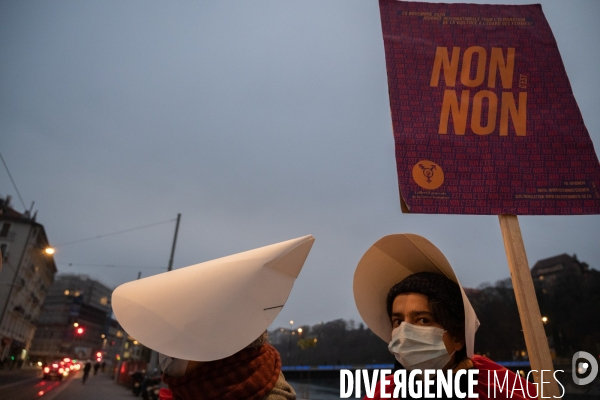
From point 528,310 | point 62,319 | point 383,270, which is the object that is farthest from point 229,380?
point 62,319

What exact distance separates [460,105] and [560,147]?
60 centimetres

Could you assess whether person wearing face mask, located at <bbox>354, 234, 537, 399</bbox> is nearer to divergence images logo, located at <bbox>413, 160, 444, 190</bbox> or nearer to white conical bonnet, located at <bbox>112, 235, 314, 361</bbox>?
divergence images logo, located at <bbox>413, 160, 444, 190</bbox>

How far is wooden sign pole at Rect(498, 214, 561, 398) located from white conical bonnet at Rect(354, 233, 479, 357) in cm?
36

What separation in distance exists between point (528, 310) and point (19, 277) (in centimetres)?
4575

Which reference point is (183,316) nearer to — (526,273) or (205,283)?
(205,283)

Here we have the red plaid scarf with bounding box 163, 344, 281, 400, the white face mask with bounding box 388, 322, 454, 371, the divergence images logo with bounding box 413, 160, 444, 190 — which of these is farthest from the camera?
the divergence images logo with bounding box 413, 160, 444, 190

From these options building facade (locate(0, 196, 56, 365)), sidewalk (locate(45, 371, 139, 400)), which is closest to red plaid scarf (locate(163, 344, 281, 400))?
sidewalk (locate(45, 371, 139, 400))

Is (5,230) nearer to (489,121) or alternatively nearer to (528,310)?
(489,121)

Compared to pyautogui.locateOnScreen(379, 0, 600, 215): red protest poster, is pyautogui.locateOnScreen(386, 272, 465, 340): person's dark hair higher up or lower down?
lower down

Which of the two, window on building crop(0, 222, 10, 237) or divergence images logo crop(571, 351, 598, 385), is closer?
divergence images logo crop(571, 351, 598, 385)

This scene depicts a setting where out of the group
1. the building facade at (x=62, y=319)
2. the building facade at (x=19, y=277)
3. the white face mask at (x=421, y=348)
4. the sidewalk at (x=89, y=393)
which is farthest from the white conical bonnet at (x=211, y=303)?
the building facade at (x=62, y=319)

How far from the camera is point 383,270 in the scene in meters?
2.04

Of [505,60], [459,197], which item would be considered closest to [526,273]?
[459,197]

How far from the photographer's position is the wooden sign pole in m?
1.60
